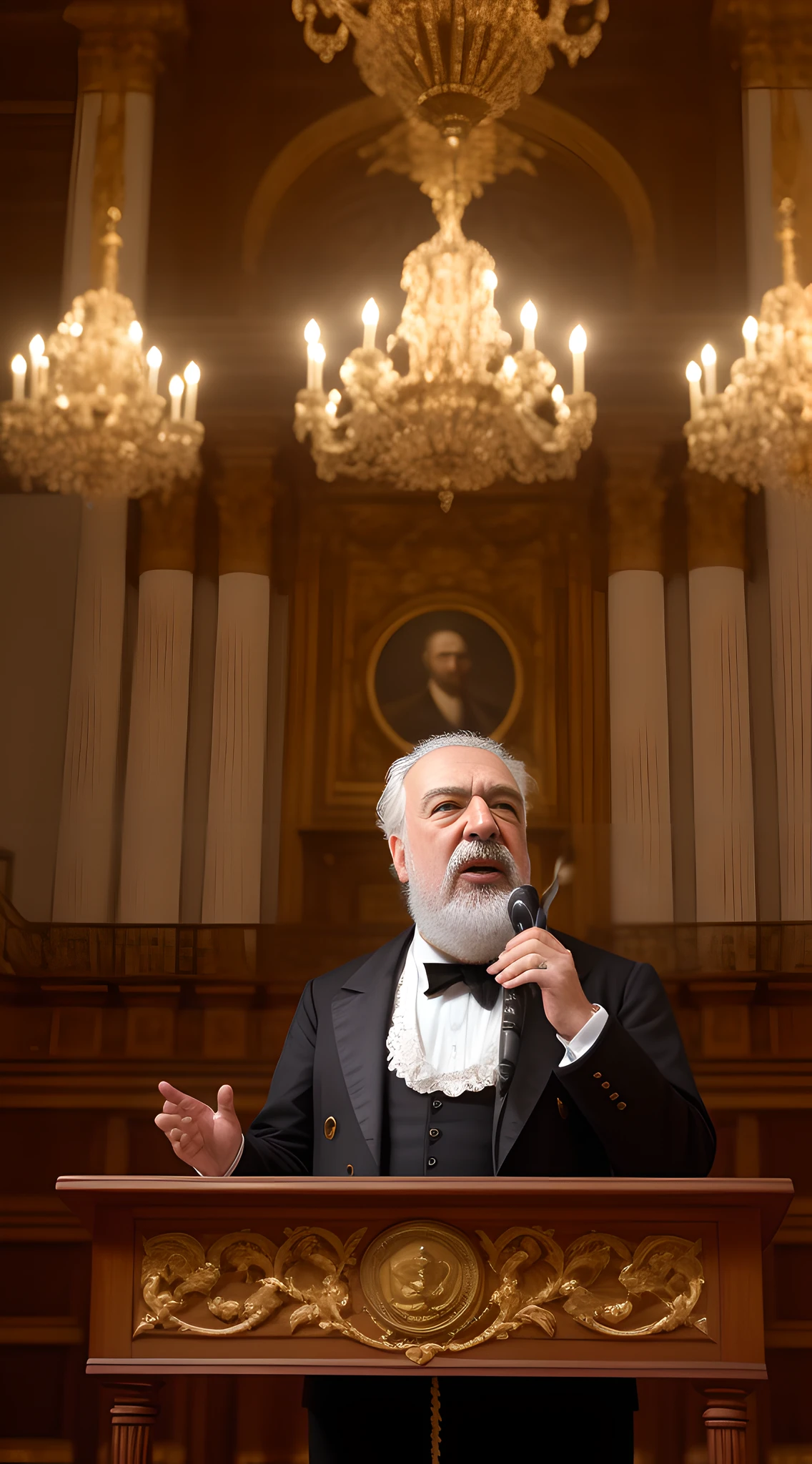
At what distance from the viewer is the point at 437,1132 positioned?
8.34 ft

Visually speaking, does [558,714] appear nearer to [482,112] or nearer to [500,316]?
[500,316]

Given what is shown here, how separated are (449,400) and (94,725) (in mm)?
1496

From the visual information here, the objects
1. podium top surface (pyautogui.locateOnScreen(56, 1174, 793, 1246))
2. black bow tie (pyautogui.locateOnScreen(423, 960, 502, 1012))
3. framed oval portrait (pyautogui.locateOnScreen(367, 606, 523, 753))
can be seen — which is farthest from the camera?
framed oval portrait (pyautogui.locateOnScreen(367, 606, 523, 753))

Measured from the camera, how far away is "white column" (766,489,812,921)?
426cm

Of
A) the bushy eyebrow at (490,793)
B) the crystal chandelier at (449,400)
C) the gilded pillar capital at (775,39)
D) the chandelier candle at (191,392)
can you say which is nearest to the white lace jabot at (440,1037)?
the bushy eyebrow at (490,793)

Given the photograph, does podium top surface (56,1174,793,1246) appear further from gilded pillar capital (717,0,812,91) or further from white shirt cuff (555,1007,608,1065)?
gilded pillar capital (717,0,812,91)

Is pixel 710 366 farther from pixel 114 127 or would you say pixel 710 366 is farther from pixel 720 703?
pixel 114 127

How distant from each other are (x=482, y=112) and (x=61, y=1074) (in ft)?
11.0

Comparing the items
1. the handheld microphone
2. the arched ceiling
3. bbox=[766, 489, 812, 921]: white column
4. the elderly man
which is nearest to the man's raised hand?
the elderly man

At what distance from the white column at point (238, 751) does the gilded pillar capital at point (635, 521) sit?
1107 millimetres

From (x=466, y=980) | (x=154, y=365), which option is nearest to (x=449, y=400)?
(x=154, y=365)

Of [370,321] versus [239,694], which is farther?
[370,321]

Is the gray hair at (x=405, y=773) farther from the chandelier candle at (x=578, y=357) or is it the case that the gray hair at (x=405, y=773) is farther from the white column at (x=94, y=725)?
the chandelier candle at (x=578, y=357)

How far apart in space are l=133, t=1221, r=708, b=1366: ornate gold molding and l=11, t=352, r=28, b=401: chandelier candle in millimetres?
3263
